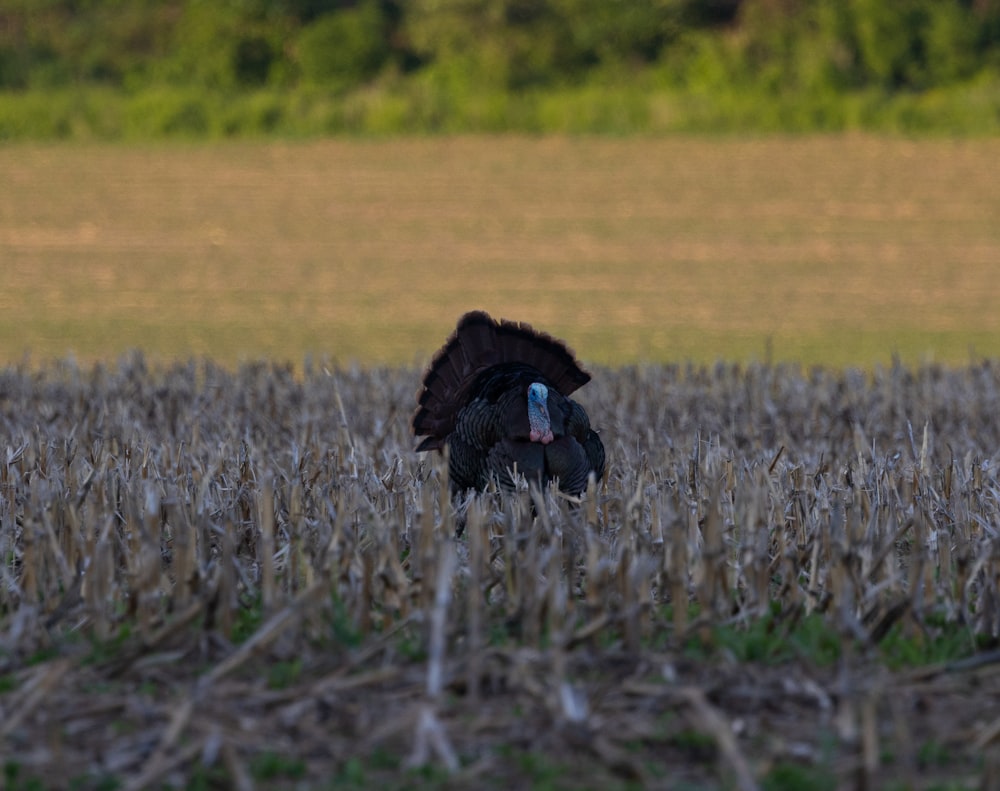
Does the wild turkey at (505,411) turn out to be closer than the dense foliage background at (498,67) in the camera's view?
Yes

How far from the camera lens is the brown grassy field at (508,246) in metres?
19.0

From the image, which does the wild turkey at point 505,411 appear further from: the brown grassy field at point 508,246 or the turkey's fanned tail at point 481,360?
the brown grassy field at point 508,246

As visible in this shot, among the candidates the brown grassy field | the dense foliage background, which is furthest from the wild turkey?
the dense foliage background

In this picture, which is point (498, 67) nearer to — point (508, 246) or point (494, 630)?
point (508, 246)

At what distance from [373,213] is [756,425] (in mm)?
17533

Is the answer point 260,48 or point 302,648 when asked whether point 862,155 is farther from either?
point 302,648

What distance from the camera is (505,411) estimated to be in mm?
6145

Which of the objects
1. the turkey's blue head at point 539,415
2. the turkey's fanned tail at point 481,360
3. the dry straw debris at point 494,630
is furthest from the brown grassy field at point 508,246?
the dry straw debris at point 494,630

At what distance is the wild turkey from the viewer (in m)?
6.08

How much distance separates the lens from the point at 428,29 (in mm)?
35500

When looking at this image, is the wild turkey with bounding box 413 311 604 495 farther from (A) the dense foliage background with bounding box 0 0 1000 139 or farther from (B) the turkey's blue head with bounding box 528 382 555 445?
(A) the dense foliage background with bounding box 0 0 1000 139

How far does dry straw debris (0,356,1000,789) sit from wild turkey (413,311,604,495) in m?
0.22

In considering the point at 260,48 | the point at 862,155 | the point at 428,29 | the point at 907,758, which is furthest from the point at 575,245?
the point at 907,758

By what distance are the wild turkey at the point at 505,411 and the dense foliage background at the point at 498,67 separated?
73.5ft
